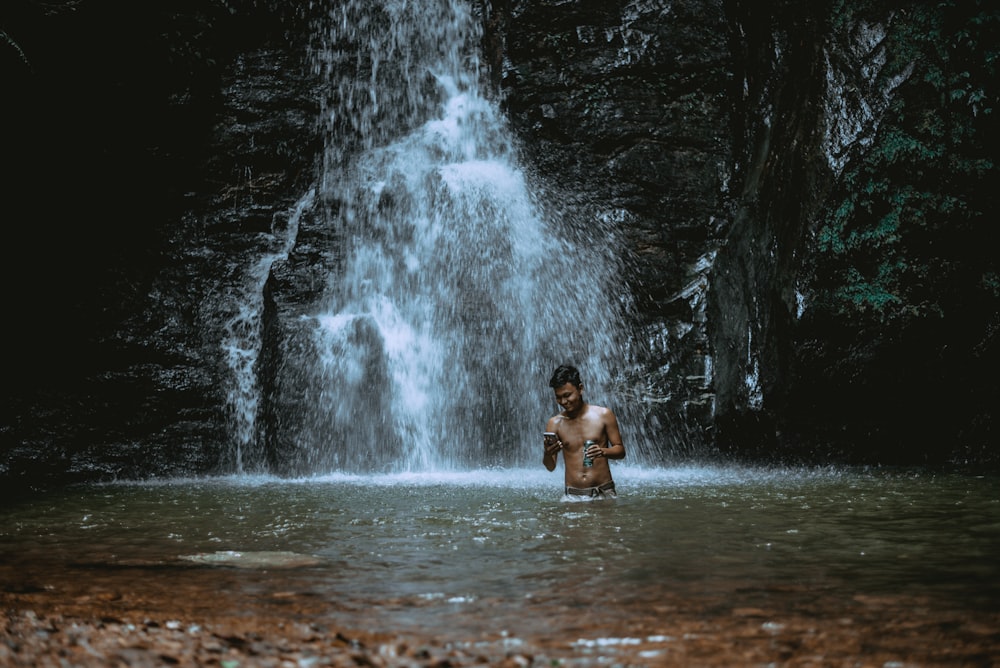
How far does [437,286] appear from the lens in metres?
12.5

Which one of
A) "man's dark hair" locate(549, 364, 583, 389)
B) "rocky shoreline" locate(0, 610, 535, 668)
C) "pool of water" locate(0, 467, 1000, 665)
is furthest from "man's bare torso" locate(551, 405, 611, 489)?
"rocky shoreline" locate(0, 610, 535, 668)

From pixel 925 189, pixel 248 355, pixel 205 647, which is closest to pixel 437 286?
pixel 248 355

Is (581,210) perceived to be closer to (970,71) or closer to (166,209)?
(970,71)

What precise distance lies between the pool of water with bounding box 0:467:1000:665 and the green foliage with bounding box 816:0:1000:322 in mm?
2762

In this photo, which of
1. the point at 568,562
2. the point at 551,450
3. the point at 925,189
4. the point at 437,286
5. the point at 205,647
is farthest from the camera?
the point at 437,286

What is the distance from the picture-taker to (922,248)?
10156 mm

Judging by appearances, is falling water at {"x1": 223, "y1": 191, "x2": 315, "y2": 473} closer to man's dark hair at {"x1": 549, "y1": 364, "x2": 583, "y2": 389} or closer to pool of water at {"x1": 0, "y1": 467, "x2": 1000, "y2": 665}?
pool of water at {"x1": 0, "y1": 467, "x2": 1000, "y2": 665}

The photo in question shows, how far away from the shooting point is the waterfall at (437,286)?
11.8 metres

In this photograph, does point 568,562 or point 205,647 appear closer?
point 205,647

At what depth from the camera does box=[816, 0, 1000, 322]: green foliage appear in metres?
9.99

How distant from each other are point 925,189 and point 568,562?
797cm

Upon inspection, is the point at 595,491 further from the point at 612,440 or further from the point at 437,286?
the point at 437,286

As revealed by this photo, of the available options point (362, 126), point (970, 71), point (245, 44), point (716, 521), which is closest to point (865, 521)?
point (716, 521)

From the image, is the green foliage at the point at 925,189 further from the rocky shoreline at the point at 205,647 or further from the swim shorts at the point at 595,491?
the rocky shoreline at the point at 205,647
